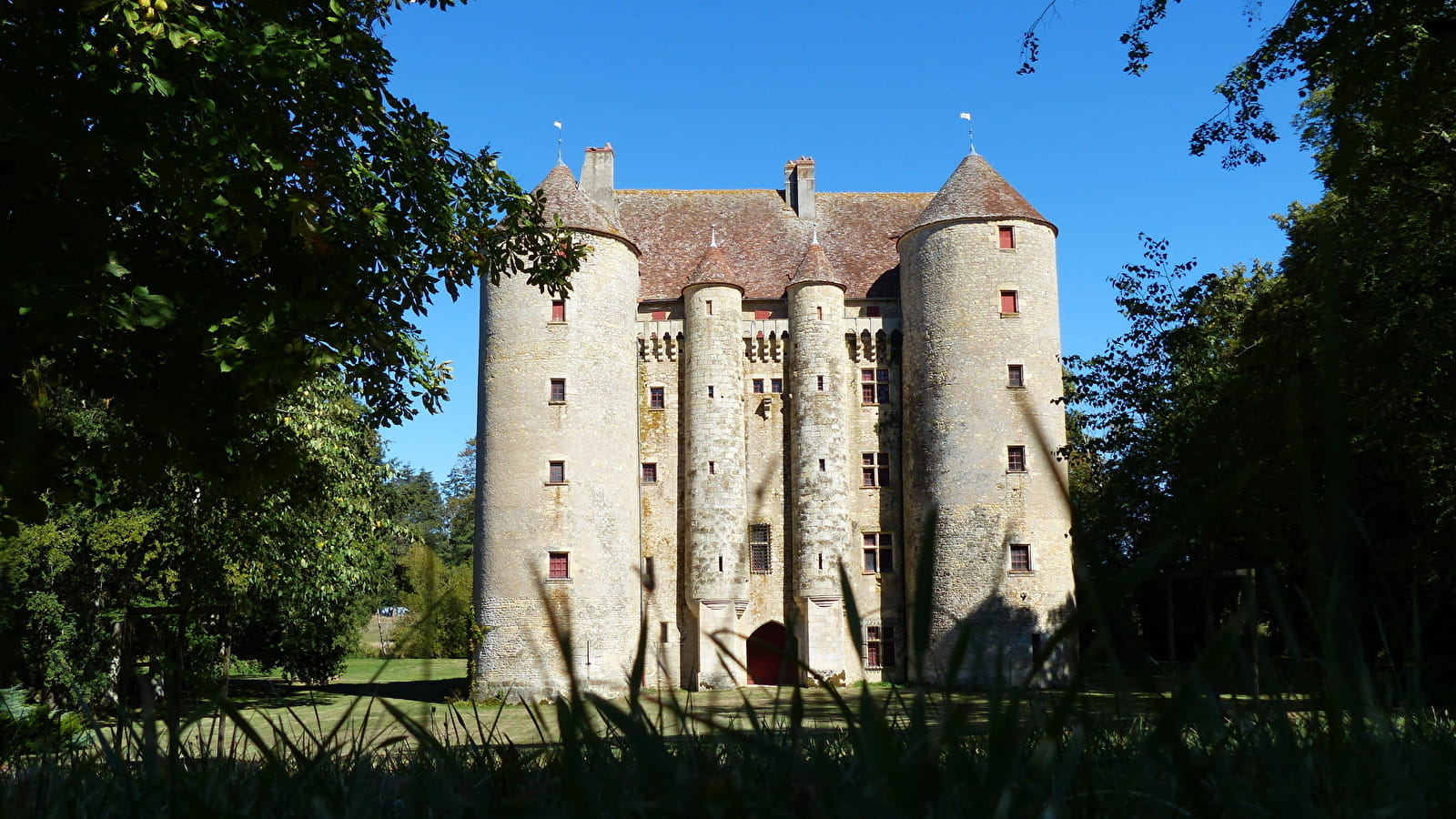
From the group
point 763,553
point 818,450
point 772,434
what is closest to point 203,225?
point 818,450

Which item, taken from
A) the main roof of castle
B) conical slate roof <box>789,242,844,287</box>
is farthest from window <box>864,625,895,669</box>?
conical slate roof <box>789,242,844,287</box>

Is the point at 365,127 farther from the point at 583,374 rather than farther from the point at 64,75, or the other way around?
the point at 583,374

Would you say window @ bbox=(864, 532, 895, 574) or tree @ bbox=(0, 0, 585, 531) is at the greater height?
tree @ bbox=(0, 0, 585, 531)

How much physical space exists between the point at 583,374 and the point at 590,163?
1021 cm

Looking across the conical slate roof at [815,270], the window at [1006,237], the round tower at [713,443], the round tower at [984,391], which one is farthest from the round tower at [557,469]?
the window at [1006,237]

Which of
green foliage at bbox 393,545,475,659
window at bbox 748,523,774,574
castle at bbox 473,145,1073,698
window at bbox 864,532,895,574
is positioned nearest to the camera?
green foliage at bbox 393,545,475,659

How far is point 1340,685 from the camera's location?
127cm

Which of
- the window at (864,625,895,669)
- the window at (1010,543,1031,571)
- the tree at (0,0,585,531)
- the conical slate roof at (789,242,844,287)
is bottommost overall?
the window at (864,625,895,669)

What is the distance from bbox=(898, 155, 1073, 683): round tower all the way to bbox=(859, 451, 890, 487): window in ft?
2.57

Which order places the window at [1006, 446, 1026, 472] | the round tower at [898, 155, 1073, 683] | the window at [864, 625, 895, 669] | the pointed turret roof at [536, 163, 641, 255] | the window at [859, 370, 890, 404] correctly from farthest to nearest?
the window at [859, 370, 890, 404]
the window at [864, 625, 895, 669]
the pointed turret roof at [536, 163, 641, 255]
the window at [1006, 446, 1026, 472]
the round tower at [898, 155, 1073, 683]

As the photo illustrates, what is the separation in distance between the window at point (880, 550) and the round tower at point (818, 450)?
30.8 inches

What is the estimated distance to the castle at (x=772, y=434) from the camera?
31.2 metres

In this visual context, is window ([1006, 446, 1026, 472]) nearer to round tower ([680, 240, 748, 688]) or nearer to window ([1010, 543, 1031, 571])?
window ([1010, 543, 1031, 571])

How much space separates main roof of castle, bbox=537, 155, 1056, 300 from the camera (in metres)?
33.8
